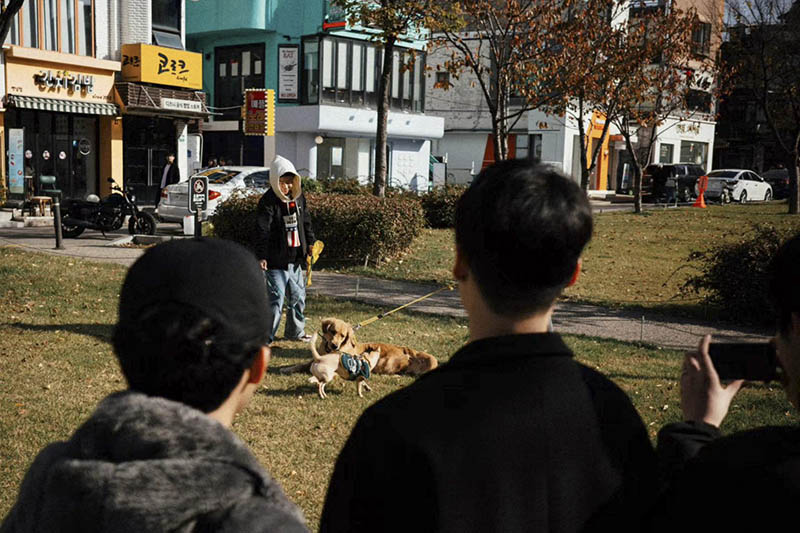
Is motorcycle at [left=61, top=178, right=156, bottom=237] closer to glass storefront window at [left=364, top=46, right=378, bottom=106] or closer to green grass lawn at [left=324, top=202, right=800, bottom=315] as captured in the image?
green grass lawn at [left=324, top=202, right=800, bottom=315]

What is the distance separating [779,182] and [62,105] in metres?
38.2

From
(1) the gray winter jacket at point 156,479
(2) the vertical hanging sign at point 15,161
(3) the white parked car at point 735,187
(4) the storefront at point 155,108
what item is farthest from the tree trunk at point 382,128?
(3) the white parked car at point 735,187

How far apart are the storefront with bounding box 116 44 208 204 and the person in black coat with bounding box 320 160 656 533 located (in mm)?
24960

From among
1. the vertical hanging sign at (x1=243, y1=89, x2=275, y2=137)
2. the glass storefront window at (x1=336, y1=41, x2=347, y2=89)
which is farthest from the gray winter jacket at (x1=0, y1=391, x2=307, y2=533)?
the glass storefront window at (x1=336, y1=41, x2=347, y2=89)

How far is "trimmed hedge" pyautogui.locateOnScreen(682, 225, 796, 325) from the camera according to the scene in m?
9.70

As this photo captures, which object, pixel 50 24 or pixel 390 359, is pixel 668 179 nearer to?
pixel 50 24

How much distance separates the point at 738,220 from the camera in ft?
82.7

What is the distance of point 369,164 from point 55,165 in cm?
1546

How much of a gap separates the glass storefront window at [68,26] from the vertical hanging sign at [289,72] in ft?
34.8

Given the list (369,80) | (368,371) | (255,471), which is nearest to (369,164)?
(369,80)

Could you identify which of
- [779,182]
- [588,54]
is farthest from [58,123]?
[779,182]

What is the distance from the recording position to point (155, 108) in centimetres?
2516

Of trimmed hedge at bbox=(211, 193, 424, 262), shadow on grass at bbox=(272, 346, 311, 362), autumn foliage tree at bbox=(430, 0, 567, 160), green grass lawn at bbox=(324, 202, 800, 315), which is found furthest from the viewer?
trimmed hedge at bbox=(211, 193, 424, 262)

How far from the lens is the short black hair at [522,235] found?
1624mm
